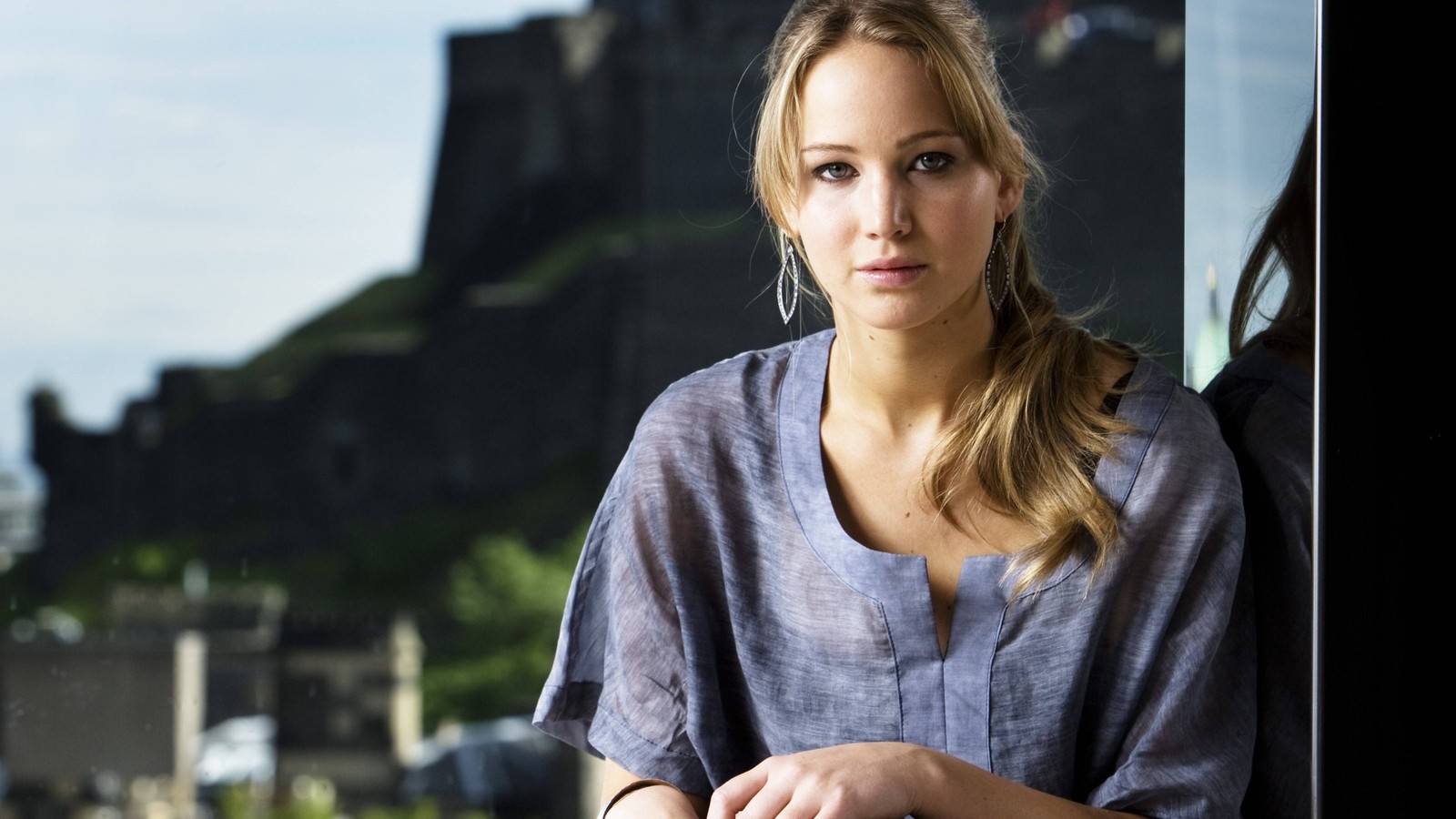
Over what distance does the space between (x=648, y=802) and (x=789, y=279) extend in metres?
0.25

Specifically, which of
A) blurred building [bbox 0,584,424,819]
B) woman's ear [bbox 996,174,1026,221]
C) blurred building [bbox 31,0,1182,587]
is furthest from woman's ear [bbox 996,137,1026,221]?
blurred building [bbox 31,0,1182,587]

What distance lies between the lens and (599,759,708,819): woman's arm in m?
0.59

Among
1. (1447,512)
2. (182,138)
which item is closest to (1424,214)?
(1447,512)

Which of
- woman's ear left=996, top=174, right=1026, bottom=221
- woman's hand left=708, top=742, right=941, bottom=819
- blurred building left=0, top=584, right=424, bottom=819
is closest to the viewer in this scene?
woman's hand left=708, top=742, right=941, bottom=819

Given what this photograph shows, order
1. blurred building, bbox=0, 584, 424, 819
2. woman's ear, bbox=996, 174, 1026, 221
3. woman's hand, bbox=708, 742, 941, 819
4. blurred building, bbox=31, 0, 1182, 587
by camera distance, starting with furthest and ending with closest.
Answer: blurred building, bbox=31, 0, 1182, 587 → blurred building, bbox=0, 584, 424, 819 → woman's ear, bbox=996, 174, 1026, 221 → woman's hand, bbox=708, 742, 941, 819

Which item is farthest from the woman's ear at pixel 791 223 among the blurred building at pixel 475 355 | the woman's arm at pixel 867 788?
the blurred building at pixel 475 355

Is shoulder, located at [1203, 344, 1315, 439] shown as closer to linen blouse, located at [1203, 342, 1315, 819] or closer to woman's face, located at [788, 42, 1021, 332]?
linen blouse, located at [1203, 342, 1315, 819]

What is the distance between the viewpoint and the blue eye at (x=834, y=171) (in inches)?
22.5

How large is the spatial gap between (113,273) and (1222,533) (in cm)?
1282

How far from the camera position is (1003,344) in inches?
24.7

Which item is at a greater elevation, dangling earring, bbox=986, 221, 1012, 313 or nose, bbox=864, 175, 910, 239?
nose, bbox=864, 175, 910, 239

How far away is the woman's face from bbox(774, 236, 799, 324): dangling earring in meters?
0.07

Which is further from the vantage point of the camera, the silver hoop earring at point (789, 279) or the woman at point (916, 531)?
the silver hoop earring at point (789, 279)

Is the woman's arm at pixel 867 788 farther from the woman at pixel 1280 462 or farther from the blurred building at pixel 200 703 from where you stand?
the blurred building at pixel 200 703
